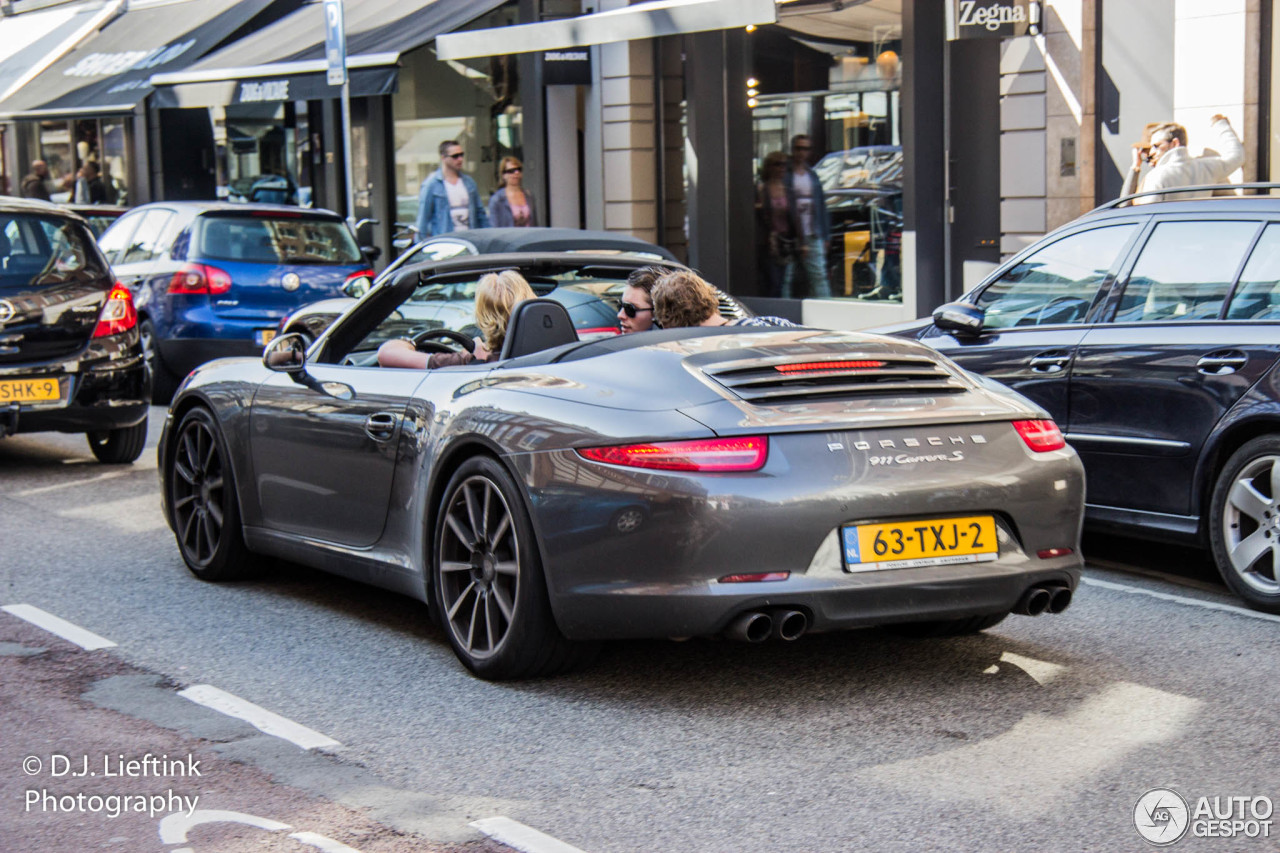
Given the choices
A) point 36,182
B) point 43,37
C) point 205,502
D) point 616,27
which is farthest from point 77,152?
point 205,502

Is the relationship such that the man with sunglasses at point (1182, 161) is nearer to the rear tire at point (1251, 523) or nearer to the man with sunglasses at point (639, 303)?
the rear tire at point (1251, 523)

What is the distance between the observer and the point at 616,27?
16.5 meters

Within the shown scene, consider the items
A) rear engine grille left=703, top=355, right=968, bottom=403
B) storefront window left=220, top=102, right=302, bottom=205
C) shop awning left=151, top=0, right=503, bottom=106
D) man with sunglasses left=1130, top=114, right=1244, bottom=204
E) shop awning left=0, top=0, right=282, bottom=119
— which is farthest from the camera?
storefront window left=220, top=102, right=302, bottom=205

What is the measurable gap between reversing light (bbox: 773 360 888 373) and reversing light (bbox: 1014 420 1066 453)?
1.52 feet

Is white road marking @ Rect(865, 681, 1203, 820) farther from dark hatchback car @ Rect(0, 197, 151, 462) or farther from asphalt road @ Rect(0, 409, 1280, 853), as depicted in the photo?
dark hatchback car @ Rect(0, 197, 151, 462)

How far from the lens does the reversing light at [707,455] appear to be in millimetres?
4691

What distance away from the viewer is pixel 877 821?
395 cm

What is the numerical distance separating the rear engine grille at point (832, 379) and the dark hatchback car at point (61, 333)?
6.35m

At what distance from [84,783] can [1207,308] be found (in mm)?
4573

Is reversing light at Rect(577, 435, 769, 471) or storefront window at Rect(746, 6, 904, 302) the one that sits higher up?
storefront window at Rect(746, 6, 904, 302)

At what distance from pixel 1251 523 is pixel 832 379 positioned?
7.39ft

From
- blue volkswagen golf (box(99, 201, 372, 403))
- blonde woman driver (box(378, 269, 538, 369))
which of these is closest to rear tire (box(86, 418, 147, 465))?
blue volkswagen golf (box(99, 201, 372, 403))

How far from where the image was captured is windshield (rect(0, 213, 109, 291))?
1023cm

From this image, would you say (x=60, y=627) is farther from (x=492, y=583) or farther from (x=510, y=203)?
(x=510, y=203)
